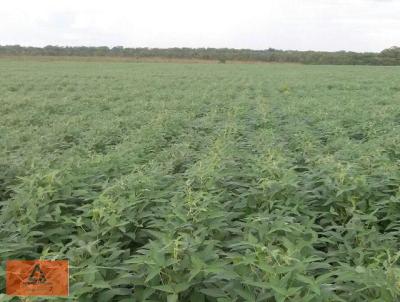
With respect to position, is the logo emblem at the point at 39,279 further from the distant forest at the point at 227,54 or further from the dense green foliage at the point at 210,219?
the distant forest at the point at 227,54

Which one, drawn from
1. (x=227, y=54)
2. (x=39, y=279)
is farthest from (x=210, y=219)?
(x=227, y=54)

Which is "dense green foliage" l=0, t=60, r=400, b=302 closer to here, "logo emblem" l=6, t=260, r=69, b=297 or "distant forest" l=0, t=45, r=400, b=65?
"logo emblem" l=6, t=260, r=69, b=297

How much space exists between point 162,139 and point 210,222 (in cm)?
432

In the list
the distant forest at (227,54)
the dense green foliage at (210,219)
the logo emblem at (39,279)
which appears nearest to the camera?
the logo emblem at (39,279)

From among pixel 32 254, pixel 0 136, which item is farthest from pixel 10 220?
pixel 0 136

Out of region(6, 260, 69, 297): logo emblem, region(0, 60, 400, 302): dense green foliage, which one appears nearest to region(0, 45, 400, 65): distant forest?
region(0, 60, 400, 302): dense green foliage

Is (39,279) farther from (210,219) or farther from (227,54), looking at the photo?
(227,54)

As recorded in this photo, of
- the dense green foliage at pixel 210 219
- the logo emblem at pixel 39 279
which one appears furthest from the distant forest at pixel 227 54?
the logo emblem at pixel 39 279

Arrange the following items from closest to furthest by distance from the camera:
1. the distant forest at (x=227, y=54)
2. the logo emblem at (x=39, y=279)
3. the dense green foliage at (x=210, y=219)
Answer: the logo emblem at (x=39, y=279), the dense green foliage at (x=210, y=219), the distant forest at (x=227, y=54)

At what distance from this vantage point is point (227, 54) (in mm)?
78125

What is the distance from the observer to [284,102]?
14.1 metres

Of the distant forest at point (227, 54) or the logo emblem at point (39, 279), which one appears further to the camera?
the distant forest at point (227, 54)

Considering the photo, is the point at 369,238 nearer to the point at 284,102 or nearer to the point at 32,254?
the point at 32,254

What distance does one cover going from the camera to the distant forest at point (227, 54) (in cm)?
6856
